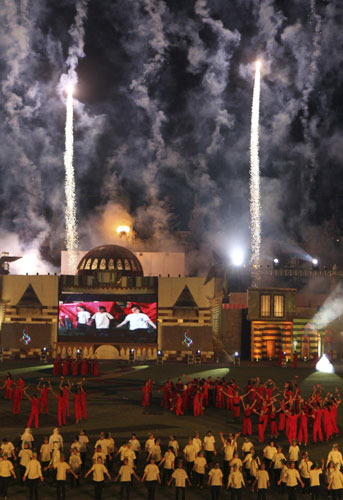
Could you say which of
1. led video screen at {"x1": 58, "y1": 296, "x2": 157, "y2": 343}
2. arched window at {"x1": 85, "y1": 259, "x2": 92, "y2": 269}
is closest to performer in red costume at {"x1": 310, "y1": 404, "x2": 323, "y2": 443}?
led video screen at {"x1": 58, "y1": 296, "x2": 157, "y2": 343}

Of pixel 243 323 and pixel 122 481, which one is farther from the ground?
pixel 243 323

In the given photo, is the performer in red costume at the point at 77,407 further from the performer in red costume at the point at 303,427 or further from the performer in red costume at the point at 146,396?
the performer in red costume at the point at 303,427

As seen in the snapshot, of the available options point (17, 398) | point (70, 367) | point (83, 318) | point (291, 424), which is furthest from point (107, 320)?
point (291, 424)

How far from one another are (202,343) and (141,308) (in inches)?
252

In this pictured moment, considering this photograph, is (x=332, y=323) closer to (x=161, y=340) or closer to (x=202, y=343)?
(x=202, y=343)

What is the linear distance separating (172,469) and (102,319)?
128 feet

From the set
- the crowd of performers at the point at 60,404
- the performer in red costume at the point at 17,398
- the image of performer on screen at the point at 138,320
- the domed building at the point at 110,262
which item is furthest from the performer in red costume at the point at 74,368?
the domed building at the point at 110,262

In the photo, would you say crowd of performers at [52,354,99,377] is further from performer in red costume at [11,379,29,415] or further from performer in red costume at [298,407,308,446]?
performer in red costume at [298,407,308,446]

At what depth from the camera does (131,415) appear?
91.7ft

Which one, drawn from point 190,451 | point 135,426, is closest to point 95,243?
point 135,426

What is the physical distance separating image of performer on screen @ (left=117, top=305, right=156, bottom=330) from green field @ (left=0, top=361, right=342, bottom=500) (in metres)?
8.93

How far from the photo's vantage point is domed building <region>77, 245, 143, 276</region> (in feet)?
200

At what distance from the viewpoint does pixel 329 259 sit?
8312 centimetres

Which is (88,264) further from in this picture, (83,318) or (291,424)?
(291,424)
